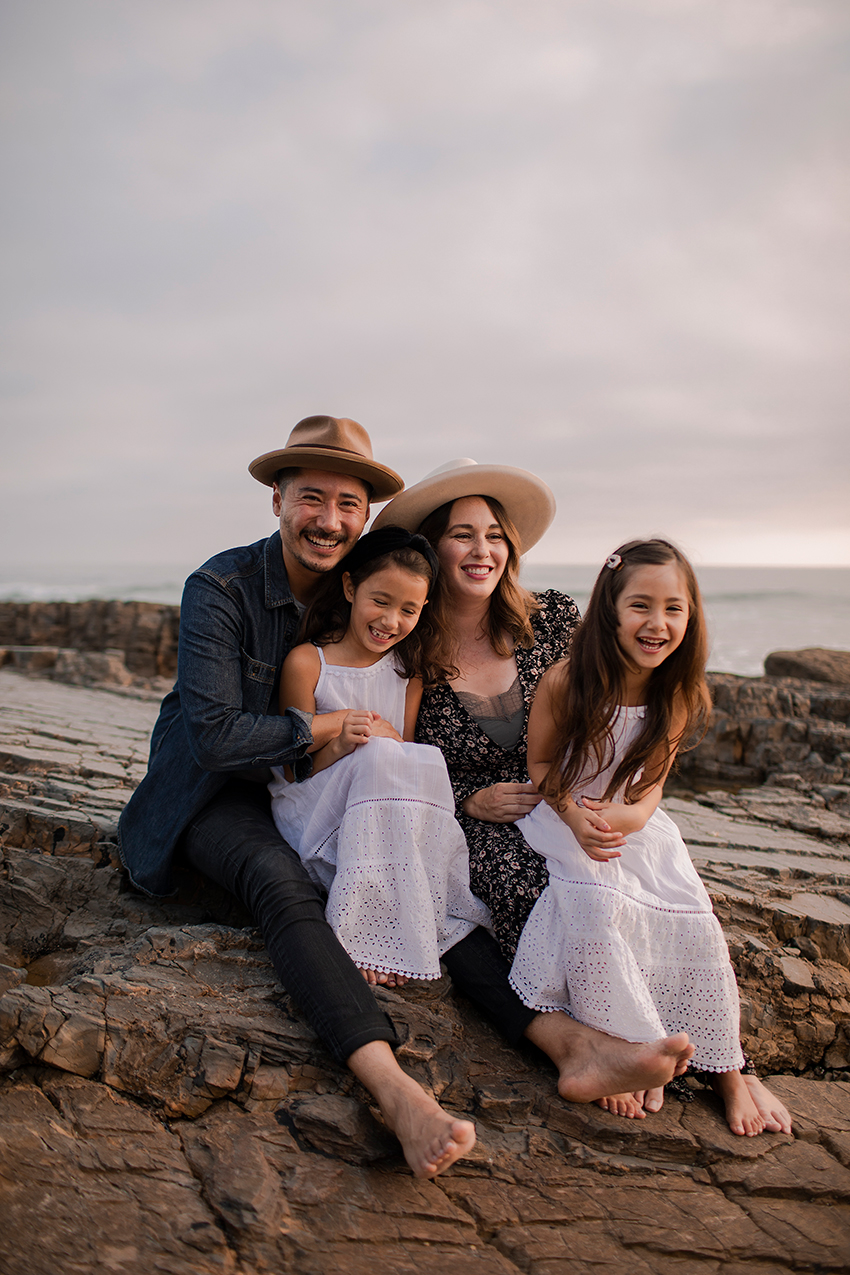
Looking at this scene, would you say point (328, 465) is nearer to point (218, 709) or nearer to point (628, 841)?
point (218, 709)

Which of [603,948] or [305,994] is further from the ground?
[603,948]

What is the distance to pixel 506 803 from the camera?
9.73ft

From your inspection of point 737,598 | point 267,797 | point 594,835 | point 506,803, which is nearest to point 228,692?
point 267,797

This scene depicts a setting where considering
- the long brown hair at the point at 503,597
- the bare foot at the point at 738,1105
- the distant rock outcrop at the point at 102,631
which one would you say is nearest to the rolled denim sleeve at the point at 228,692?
the long brown hair at the point at 503,597

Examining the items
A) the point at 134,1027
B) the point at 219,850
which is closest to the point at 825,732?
the point at 219,850

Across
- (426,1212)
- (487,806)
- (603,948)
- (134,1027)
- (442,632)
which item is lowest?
(426,1212)

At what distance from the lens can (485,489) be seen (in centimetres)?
349

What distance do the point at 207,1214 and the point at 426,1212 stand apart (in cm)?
53

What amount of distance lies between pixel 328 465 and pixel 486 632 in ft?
3.31

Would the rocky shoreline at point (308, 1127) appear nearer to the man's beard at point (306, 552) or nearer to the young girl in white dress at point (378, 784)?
the young girl in white dress at point (378, 784)

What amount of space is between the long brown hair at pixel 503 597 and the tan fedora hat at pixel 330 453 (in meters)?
0.25

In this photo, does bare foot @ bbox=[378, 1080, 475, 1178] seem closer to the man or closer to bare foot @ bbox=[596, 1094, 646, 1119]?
the man

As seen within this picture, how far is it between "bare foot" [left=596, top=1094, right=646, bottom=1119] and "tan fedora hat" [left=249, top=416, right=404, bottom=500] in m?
2.39

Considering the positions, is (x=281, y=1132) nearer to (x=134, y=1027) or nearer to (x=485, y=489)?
(x=134, y=1027)
